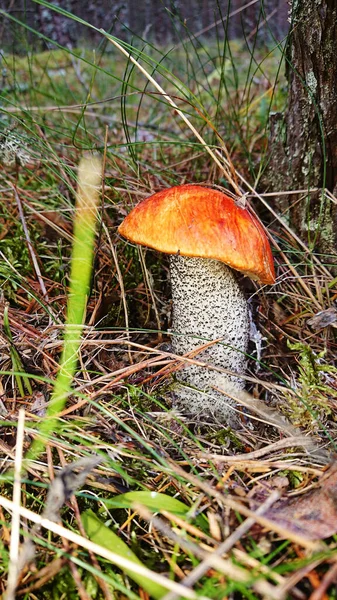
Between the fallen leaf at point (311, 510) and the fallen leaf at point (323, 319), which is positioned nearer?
the fallen leaf at point (311, 510)

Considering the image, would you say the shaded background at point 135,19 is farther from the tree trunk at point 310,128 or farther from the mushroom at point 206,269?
the mushroom at point 206,269

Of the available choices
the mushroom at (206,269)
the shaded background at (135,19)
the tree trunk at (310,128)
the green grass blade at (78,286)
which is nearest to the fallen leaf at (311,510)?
the mushroom at (206,269)

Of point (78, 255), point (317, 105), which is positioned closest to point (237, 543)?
Answer: point (78, 255)

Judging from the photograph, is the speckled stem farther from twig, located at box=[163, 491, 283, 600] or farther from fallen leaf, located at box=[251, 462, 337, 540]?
twig, located at box=[163, 491, 283, 600]

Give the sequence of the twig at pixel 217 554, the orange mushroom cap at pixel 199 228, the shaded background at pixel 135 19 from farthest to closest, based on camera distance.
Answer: the shaded background at pixel 135 19 < the orange mushroom cap at pixel 199 228 < the twig at pixel 217 554

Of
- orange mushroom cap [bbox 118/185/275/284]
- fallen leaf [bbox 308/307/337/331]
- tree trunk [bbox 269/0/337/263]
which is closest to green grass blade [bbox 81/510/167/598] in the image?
orange mushroom cap [bbox 118/185/275/284]

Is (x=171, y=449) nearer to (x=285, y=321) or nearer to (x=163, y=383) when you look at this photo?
(x=163, y=383)
